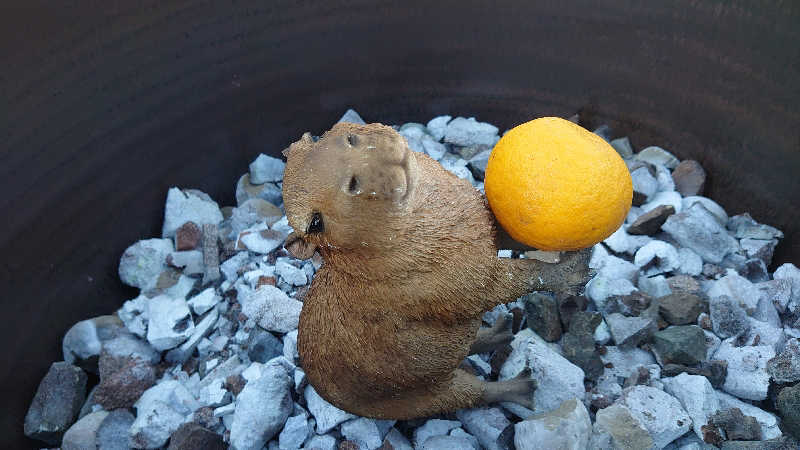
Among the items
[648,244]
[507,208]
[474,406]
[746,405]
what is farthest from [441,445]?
[648,244]

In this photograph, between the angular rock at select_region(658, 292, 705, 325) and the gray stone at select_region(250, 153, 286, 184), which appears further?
the gray stone at select_region(250, 153, 286, 184)

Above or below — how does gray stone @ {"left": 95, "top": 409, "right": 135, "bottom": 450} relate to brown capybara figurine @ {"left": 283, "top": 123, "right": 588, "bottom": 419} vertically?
below

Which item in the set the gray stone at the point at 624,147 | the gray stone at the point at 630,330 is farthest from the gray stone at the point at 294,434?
the gray stone at the point at 624,147

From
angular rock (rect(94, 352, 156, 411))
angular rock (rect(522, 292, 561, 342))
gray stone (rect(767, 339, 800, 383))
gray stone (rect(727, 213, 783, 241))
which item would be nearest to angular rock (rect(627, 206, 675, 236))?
gray stone (rect(727, 213, 783, 241))

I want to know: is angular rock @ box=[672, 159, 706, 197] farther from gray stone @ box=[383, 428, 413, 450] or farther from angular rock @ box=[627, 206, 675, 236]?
gray stone @ box=[383, 428, 413, 450]

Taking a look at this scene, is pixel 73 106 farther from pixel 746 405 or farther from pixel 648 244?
pixel 746 405

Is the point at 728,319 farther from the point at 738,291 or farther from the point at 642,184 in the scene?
the point at 642,184
